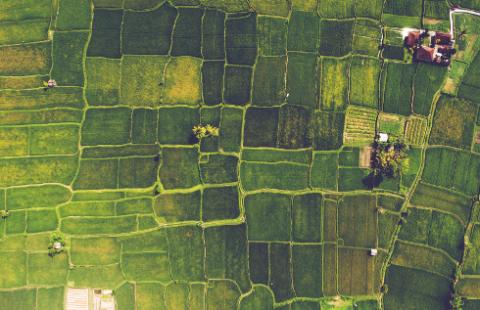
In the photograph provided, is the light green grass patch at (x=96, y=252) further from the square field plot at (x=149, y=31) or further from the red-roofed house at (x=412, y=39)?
the red-roofed house at (x=412, y=39)

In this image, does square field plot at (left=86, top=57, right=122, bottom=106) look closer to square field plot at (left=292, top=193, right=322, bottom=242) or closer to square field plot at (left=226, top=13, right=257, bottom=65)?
square field plot at (left=226, top=13, right=257, bottom=65)

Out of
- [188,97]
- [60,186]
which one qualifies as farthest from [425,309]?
[60,186]

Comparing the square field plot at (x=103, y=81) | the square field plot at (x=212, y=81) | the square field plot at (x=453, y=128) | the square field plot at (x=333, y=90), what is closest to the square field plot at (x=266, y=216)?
the square field plot at (x=212, y=81)

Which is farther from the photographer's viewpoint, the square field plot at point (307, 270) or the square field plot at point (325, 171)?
the square field plot at point (325, 171)

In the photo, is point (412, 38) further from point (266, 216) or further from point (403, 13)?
point (266, 216)

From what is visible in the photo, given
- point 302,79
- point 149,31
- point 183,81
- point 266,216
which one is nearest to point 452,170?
point 302,79

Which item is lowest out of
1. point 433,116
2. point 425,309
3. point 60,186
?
point 425,309

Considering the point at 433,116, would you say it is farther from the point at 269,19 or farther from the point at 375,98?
the point at 269,19
